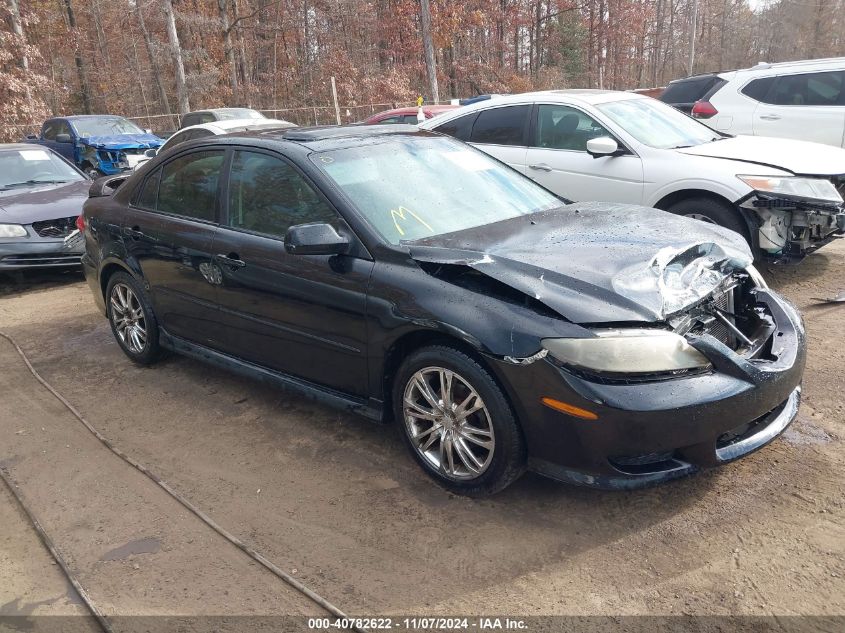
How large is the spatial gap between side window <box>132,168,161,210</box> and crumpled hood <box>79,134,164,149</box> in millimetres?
10546

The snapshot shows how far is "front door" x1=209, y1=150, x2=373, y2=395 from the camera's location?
3477mm

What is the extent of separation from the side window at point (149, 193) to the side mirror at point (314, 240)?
190 centimetres

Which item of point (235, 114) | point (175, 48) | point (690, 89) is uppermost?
point (175, 48)

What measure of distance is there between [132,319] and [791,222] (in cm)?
531

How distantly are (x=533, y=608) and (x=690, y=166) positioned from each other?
4612mm

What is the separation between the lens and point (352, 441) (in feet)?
12.6

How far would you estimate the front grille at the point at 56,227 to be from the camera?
26.0ft

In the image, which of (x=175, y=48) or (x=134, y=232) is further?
(x=175, y=48)

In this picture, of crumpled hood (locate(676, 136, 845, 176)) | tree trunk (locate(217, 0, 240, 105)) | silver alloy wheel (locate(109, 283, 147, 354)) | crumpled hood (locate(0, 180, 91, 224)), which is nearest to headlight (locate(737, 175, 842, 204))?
crumpled hood (locate(676, 136, 845, 176))

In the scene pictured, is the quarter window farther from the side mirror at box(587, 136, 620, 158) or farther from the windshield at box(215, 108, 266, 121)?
the windshield at box(215, 108, 266, 121)

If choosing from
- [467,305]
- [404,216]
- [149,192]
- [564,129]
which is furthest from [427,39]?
[467,305]

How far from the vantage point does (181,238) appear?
4.38 meters

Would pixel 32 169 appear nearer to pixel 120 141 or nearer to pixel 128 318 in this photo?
pixel 128 318

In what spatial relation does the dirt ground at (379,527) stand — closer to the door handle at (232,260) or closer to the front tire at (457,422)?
the front tire at (457,422)
